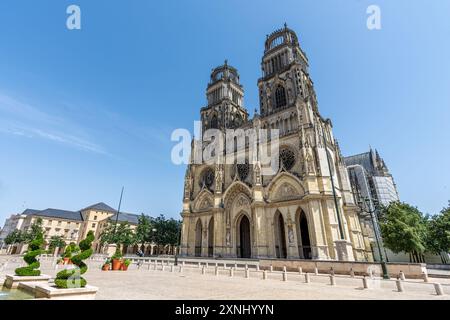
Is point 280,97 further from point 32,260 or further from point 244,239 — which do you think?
point 32,260

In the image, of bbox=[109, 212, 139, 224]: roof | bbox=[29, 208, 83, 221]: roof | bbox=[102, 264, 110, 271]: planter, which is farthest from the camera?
bbox=[29, 208, 83, 221]: roof

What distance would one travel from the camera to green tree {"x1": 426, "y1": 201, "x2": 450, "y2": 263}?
26.1 metres

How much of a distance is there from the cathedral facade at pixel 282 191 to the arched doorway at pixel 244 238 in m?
0.14

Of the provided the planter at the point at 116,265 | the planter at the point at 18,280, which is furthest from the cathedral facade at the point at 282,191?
the planter at the point at 18,280

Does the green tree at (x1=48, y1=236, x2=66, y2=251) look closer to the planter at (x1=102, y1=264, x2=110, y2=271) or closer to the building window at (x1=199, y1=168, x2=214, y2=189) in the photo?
the building window at (x1=199, y1=168, x2=214, y2=189)

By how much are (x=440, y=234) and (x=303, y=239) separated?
623 inches

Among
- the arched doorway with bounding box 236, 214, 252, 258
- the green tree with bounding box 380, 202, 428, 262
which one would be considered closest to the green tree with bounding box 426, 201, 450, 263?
the green tree with bounding box 380, 202, 428, 262

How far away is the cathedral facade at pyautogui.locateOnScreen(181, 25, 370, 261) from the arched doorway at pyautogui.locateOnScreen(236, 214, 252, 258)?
14 cm

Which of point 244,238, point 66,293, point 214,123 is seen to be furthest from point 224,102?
point 66,293

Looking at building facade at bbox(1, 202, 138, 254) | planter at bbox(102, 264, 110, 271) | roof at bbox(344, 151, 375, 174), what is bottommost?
planter at bbox(102, 264, 110, 271)

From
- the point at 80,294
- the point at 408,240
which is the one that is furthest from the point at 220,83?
the point at 80,294

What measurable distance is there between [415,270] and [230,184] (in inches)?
915

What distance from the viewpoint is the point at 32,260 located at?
33.9ft

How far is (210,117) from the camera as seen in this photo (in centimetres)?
4631
